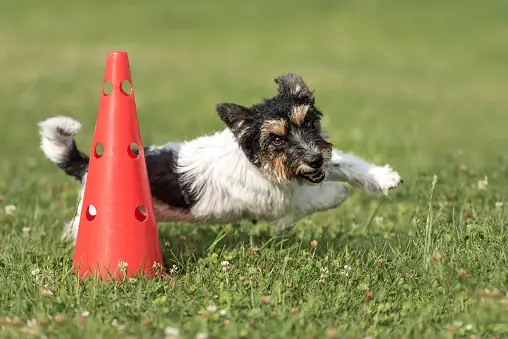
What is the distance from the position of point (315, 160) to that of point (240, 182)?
26.2 inches

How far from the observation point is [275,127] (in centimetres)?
568

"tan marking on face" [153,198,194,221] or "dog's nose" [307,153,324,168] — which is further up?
"dog's nose" [307,153,324,168]

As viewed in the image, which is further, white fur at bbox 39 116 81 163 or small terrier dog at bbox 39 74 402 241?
white fur at bbox 39 116 81 163

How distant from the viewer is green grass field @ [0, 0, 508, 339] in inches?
179

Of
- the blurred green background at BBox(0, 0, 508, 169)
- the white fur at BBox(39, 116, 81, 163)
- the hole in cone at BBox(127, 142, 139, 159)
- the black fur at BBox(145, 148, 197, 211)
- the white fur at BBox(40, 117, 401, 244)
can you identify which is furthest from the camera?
the blurred green background at BBox(0, 0, 508, 169)

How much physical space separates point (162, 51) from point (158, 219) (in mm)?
17251

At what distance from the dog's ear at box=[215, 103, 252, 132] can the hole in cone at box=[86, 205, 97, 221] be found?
3.70 feet

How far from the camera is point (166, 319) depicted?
4.35m

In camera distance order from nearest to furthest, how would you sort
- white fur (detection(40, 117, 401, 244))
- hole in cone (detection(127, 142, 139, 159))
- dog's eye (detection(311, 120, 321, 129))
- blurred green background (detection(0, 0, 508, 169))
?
hole in cone (detection(127, 142, 139, 159)) → dog's eye (detection(311, 120, 321, 129)) → white fur (detection(40, 117, 401, 244)) → blurred green background (detection(0, 0, 508, 169))

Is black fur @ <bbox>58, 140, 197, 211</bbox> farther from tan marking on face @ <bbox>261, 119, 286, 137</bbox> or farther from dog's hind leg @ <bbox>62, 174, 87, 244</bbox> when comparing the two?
tan marking on face @ <bbox>261, 119, 286, 137</bbox>

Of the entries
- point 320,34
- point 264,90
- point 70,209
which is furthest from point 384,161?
point 320,34

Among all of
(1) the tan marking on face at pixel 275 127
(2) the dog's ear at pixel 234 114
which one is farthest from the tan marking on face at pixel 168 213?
(1) the tan marking on face at pixel 275 127

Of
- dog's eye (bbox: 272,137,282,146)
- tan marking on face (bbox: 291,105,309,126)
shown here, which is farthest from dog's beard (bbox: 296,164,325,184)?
tan marking on face (bbox: 291,105,309,126)

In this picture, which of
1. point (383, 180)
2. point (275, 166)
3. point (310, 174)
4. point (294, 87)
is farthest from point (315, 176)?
point (383, 180)
